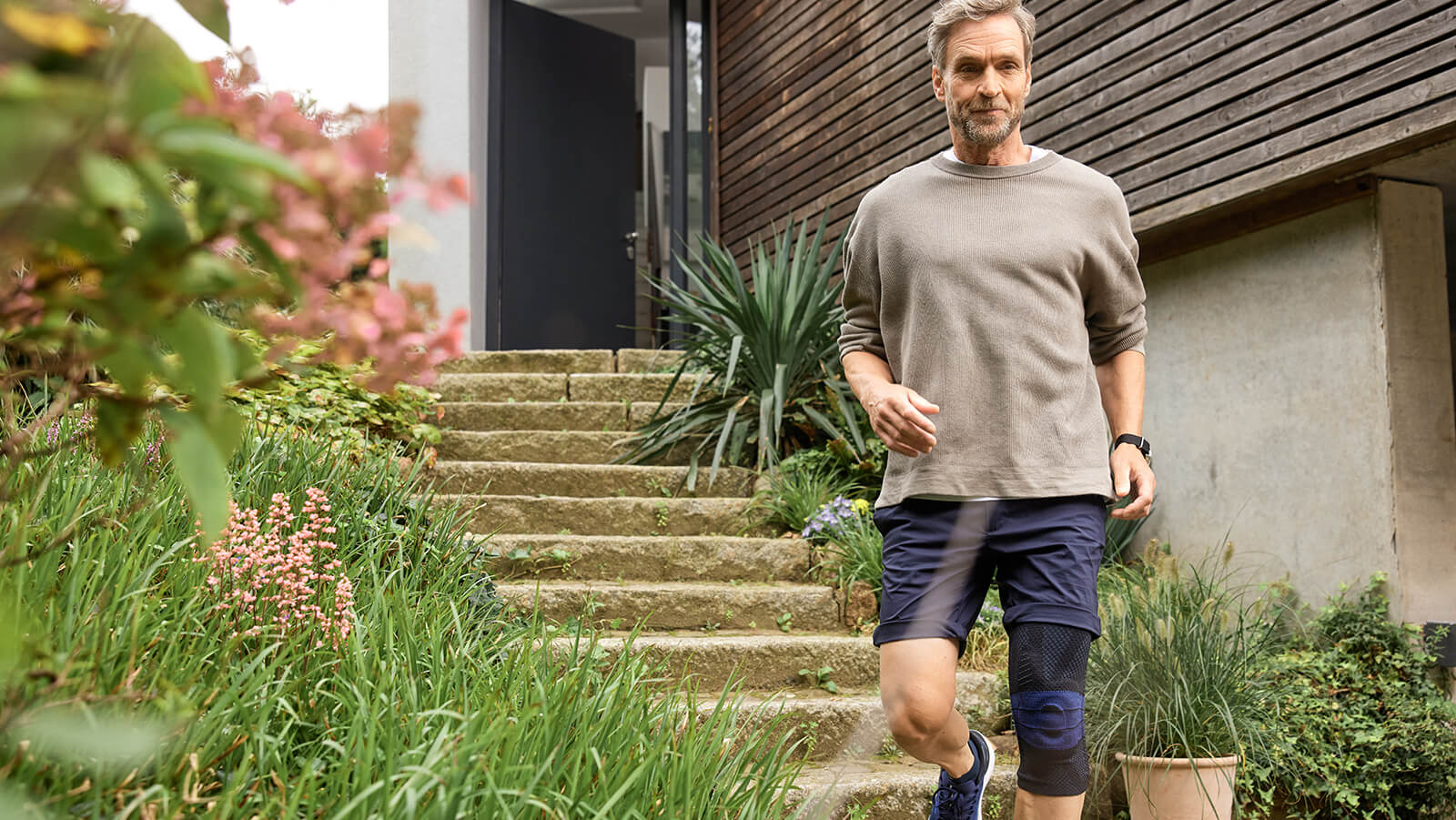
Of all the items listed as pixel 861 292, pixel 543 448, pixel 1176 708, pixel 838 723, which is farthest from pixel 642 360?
pixel 861 292

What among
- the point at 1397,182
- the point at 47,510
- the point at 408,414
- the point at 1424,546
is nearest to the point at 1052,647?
the point at 47,510

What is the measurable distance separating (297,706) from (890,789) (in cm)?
145

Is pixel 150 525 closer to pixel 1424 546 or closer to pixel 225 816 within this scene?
pixel 225 816

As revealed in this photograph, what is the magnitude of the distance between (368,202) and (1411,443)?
3.57 m

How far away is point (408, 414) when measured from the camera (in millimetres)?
4797

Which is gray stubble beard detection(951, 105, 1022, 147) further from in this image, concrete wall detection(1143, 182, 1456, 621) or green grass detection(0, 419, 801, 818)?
concrete wall detection(1143, 182, 1456, 621)

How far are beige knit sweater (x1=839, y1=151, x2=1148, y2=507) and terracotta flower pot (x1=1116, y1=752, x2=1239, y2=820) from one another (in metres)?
1.07

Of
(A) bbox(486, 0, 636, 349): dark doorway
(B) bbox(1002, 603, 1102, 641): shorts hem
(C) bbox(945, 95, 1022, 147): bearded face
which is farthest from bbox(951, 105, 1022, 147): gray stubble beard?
(A) bbox(486, 0, 636, 349): dark doorway

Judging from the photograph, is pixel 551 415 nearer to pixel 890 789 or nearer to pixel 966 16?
pixel 890 789

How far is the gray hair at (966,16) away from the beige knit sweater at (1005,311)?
21cm

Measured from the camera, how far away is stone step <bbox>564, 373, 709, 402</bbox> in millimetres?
5594

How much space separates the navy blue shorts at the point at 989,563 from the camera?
6.11 feet

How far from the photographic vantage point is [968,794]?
2.05 meters

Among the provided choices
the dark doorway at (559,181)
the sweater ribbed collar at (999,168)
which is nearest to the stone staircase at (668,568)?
the sweater ribbed collar at (999,168)
